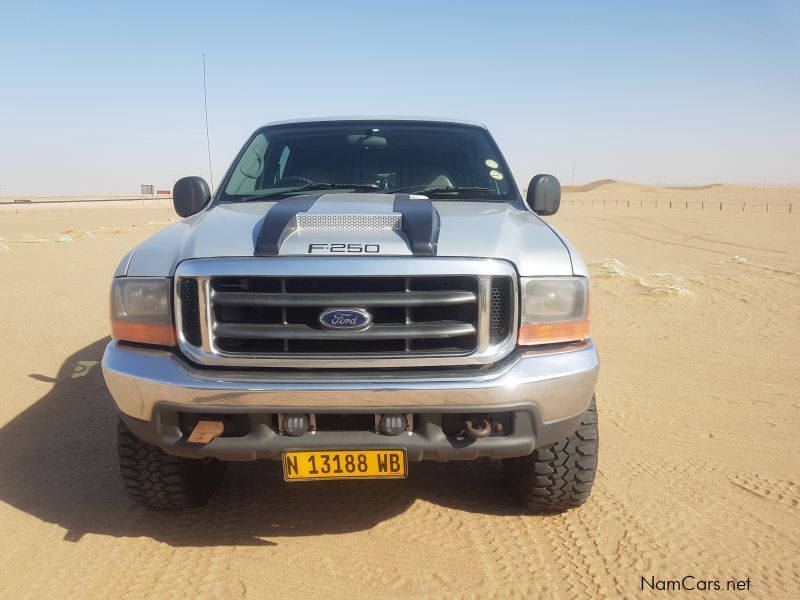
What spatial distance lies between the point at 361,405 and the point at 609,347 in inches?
185

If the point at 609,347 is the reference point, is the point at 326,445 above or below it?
above

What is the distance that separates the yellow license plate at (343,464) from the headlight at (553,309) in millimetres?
720

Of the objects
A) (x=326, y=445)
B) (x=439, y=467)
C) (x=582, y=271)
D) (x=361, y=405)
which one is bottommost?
(x=439, y=467)

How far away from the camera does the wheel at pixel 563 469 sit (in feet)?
10.3

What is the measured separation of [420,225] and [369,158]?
1647 millimetres

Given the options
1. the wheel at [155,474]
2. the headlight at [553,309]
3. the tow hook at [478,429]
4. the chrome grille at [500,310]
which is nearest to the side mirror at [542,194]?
the headlight at [553,309]

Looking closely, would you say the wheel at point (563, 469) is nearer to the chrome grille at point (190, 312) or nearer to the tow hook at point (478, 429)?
the tow hook at point (478, 429)

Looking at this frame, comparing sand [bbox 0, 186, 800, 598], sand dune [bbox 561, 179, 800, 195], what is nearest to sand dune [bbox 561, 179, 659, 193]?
sand dune [bbox 561, 179, 800, 195]

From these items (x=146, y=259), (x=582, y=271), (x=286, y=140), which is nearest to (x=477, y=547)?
(x=582, y=271)

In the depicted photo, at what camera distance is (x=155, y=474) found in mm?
3182

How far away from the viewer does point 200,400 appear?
2.65 meters

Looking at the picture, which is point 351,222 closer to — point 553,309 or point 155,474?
point 553,309

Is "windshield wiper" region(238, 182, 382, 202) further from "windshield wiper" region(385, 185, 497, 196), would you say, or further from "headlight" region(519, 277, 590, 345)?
"headlight" region(519, 277, 590, 345)

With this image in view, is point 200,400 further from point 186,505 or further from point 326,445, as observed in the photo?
point 186,505
